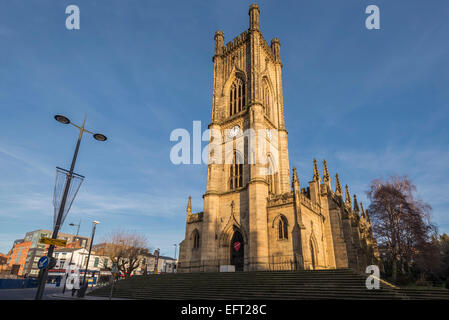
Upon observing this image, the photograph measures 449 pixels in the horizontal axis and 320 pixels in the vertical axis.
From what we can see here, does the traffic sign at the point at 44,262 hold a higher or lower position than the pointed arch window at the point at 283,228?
lower

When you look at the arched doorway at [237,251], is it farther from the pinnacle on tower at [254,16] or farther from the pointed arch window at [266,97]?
the pinnacle on tower at [254,16]

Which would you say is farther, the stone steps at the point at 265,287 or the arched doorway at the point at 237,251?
the arched doorway at the point at 237,251

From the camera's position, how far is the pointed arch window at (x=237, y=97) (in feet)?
116

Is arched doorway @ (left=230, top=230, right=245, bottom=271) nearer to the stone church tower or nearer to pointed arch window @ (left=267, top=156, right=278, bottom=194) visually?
the stone church tower

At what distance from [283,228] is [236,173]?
9088mm

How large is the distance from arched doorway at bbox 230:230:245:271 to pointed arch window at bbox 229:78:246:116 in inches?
654

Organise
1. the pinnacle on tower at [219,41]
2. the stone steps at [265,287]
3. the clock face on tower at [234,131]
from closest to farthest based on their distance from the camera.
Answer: the stone steps at [265,287] < the clock face on tower at [234,131] < the pinnacle on tower at [219,41]

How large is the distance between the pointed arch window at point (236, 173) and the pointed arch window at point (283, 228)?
684 centimetres

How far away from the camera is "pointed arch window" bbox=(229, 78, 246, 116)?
35.3m

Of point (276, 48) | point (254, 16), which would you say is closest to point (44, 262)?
point (254, 16)

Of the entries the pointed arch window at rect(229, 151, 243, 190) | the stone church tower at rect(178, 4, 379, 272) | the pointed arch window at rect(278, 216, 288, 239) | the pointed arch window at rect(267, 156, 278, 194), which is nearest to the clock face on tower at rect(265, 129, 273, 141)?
the stone church tower at rect(178, 4, 379, 272)

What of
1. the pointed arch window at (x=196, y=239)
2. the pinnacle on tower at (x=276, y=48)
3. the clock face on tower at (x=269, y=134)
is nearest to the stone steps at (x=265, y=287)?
the pointed arch window at (x=196, y=239)
